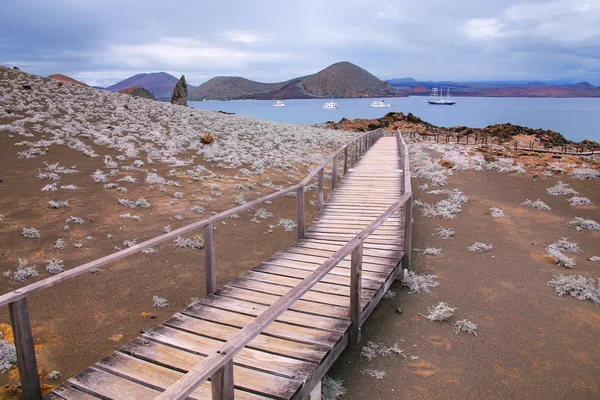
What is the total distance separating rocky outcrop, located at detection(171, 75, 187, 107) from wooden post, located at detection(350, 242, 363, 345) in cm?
4880

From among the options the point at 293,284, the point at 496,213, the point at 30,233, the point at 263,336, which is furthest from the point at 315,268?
the point at 496,213

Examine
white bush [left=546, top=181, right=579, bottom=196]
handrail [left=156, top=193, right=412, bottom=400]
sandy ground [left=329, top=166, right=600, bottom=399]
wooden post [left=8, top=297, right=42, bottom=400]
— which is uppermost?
handrail [left=156, top=193, right=412, bottom=400]

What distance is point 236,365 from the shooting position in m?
3.73

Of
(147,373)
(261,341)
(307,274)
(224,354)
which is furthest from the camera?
(307,274)

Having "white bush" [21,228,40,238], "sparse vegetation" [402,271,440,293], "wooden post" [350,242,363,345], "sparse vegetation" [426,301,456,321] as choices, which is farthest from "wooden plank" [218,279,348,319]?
"white bush" [21,228,40,238]

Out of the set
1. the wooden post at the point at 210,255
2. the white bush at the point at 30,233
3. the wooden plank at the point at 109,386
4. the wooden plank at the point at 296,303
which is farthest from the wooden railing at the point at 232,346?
the white bush at the point at 30,233

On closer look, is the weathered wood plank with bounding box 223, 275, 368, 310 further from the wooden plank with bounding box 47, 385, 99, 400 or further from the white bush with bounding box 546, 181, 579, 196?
the white bush with bounding box 546, 181, 579, 196

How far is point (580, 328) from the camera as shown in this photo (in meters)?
5.54

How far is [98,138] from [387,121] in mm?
43728

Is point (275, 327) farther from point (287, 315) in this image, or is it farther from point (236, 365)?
point (236, 365)

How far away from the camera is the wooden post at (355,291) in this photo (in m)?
4.70

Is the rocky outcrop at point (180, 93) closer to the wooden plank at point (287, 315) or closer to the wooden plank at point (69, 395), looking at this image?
the wooden plank at point (287, 315)

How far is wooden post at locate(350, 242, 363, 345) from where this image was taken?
470 centimetres

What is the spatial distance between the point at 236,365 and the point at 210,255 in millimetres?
1851
